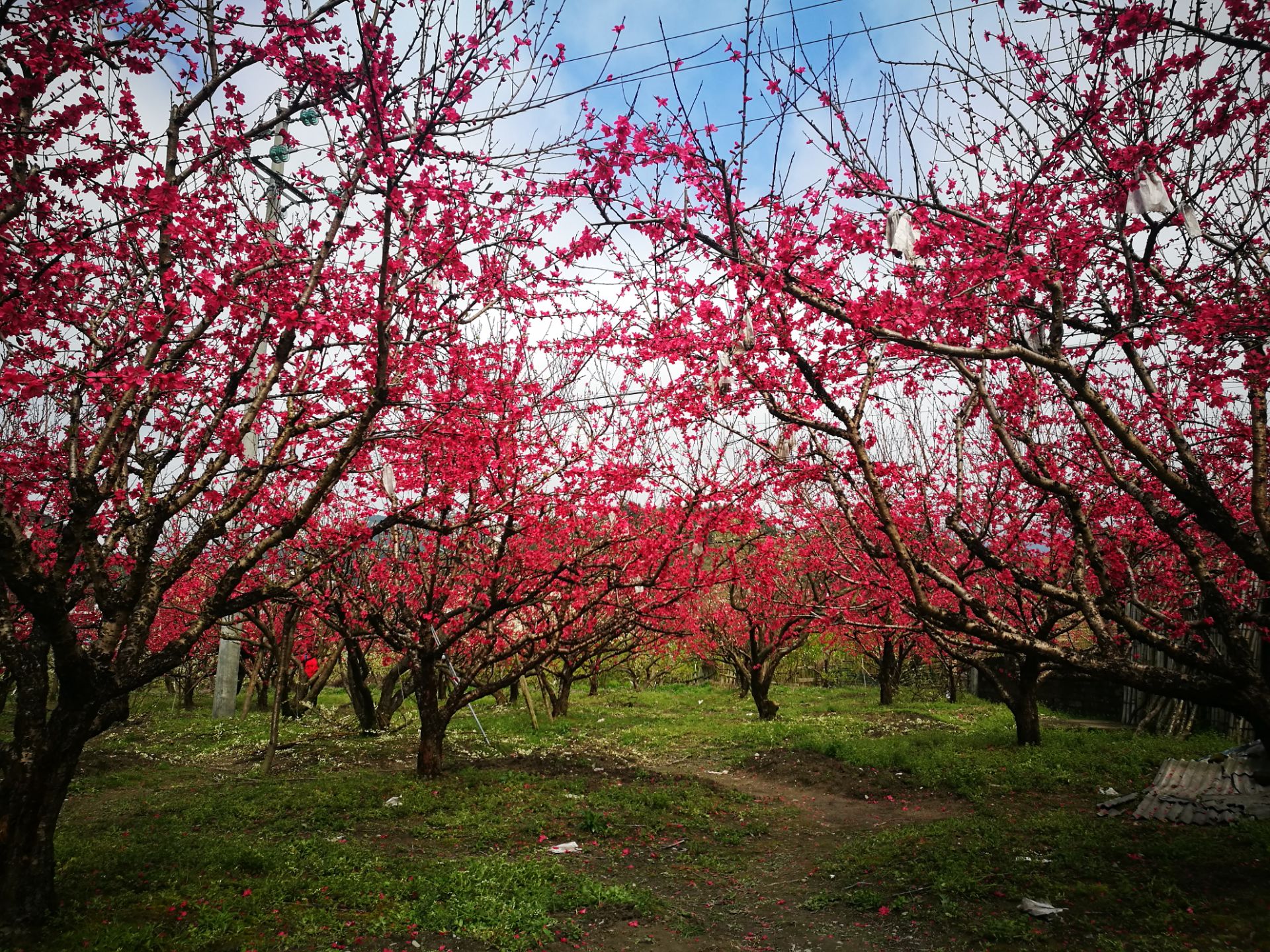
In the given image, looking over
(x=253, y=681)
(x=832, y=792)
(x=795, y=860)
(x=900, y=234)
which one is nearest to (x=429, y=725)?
(x=795, y=860)

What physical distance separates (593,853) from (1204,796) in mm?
6347

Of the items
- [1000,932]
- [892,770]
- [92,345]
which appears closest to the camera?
[1000,932]

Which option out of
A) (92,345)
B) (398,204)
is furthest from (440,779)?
(398,204)

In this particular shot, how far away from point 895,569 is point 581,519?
17.3 ft

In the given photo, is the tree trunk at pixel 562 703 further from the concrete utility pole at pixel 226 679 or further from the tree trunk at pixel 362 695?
the concrete utility pole at pixel 226 679

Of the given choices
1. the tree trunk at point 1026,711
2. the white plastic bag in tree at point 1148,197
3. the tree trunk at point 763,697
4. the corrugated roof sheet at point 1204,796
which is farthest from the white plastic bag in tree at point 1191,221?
the tree trunk at point 763,697

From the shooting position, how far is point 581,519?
11180 millimetres

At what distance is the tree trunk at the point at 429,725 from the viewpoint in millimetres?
9766

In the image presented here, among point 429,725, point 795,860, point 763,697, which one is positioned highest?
point 429,725

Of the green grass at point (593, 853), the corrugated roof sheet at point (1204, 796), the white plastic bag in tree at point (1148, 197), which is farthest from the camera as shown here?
the corrugated roof sheet at point (1204, 796)

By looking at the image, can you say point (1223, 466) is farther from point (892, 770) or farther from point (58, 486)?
point (58, 486)

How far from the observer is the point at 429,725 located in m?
9.89

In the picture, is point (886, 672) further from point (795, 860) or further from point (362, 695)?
point (795, 860)

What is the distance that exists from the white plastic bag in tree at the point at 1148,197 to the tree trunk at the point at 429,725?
8.88 metres
